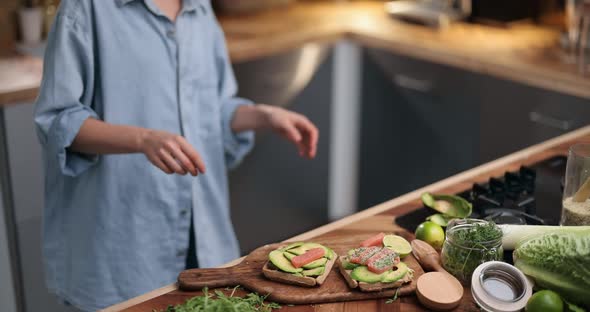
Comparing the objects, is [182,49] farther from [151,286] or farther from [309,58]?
[309,58]

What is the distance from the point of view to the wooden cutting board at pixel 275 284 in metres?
1.17

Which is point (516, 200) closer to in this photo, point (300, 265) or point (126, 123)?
point (300, 265)

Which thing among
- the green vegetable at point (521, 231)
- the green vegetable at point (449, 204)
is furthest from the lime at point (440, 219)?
the green vegetable at point (521, 231)

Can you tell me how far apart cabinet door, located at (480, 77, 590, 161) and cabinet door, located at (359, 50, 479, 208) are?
57 millimetres

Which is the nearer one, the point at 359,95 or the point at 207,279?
the point at 207,279

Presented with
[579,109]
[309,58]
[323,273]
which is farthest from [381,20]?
[323,273]

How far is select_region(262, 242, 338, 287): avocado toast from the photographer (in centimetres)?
119

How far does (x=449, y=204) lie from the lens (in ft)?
4.73

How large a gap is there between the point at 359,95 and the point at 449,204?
5.25 ft

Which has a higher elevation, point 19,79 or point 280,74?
point 19,79

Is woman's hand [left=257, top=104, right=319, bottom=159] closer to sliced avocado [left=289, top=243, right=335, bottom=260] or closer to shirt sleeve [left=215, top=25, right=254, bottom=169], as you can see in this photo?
shirt sleeve [left=215, top=25, right=254, bottom=169]

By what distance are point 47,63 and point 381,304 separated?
816mm

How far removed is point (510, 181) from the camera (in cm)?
151

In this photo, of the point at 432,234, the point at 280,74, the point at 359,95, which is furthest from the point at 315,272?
the point at 359,95
